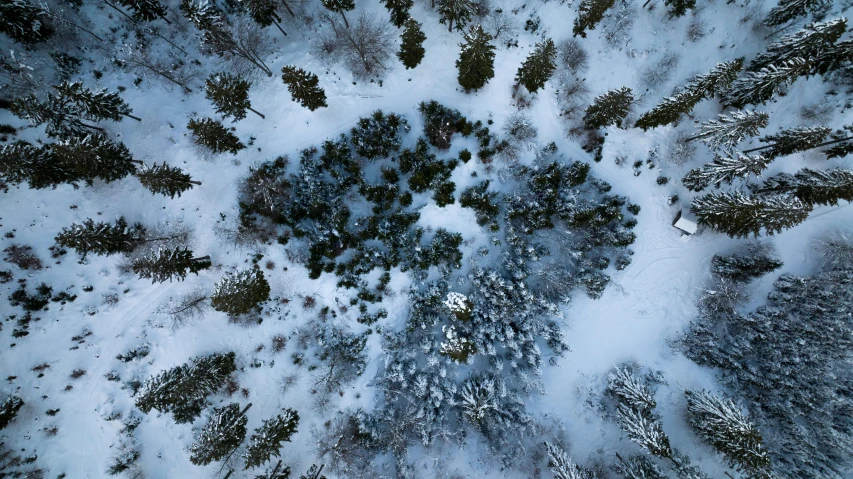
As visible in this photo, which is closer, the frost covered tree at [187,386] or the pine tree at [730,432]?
the pine tree at [730,432]

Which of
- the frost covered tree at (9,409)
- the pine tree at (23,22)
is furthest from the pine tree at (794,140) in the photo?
the frost covered tree at (9,409)

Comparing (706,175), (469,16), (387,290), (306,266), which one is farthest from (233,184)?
(706,175)

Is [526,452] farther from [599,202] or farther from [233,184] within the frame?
[233,184]

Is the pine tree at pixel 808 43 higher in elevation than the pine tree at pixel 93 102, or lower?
higher

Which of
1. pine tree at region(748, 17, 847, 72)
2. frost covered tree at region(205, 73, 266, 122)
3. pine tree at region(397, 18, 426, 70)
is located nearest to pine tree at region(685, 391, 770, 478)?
pine tree at region(748, 17, 847, 72)

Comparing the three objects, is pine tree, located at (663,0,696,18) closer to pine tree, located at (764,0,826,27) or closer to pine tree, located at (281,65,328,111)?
pine tree, located at (764,0,826,27)

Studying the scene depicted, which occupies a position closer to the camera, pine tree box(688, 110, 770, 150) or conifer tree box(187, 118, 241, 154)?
conifer tree box(187, 118, 241, 154)

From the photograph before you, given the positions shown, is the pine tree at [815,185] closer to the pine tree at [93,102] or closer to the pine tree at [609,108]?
the pine tree at [609,108]
